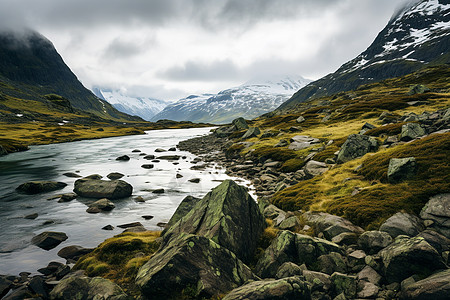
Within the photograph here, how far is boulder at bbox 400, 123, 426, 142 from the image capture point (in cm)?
2372

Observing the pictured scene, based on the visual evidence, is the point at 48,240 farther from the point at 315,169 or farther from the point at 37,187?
the point at 315,169

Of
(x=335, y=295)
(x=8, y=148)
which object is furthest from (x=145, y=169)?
(x=8, y=148)

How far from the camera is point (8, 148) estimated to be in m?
67.5

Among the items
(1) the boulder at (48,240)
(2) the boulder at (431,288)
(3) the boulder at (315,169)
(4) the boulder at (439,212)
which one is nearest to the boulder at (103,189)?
(1) the boulder at (48,240)

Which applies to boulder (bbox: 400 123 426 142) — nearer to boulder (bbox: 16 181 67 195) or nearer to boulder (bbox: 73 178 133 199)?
boulder (bbox: 73 178 133 199)

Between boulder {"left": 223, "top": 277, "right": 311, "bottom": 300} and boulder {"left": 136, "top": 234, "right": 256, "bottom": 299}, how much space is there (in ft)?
4.13

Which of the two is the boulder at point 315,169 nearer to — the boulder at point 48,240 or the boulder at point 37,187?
the boulder at point 48,240

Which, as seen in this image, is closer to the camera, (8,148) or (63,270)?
(63,270)

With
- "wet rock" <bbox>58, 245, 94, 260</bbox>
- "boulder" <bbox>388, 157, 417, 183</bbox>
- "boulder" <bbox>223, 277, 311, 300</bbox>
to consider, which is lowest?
"wet rock" <bbox>58, 245, 94, 260</bbox>

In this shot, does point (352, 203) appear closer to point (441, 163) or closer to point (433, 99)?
A: point (441, 163)

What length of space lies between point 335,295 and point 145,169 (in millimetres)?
38964

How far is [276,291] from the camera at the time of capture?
705cm

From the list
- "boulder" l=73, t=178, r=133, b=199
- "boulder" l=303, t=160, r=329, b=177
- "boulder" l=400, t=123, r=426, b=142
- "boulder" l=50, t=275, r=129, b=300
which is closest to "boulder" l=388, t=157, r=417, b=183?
"boulder" l=303, t=160, r=329, b=177

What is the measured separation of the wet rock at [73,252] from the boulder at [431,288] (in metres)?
16.6
